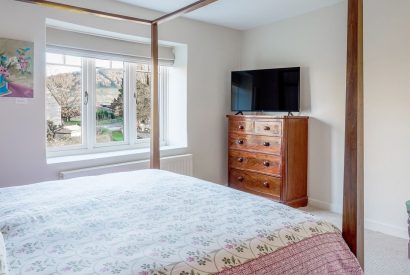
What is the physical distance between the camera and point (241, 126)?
4074 millimetres

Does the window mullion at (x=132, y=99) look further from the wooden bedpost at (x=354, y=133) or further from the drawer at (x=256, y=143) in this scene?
the wooden bedpost at (x=354, y=133)

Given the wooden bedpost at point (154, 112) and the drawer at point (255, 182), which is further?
the drawer at point (255, 182)

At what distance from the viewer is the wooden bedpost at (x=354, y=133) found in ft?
4.88

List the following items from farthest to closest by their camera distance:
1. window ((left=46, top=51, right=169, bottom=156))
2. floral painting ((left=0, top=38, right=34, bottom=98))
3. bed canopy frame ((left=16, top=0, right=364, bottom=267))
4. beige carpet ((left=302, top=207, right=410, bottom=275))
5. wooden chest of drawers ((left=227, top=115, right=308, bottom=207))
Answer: wooden chest of drawers ((left=227, top=115, right=308, bottom=207)) → window ((left=46, top=51, right=169, bottom=156)) → floral painting ((left=0, top=38, right=34, bottom=98)) → beige carpet ((left=302, top=207, right=410, bottom=275)) → bed canopy frame ((left=16, top=0, right=364, bottom=267))

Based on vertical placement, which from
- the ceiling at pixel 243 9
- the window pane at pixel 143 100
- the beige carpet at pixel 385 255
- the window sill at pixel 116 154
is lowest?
the beige carpet at pixel 385 255

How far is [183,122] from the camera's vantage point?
4.13 m

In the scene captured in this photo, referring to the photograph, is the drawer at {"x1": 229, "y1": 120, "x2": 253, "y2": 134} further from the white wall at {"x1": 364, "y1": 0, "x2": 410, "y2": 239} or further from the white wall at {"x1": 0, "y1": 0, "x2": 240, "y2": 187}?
the white wall at {"x1": 364, "y1": 0, "x2": 410, "y2": 239}

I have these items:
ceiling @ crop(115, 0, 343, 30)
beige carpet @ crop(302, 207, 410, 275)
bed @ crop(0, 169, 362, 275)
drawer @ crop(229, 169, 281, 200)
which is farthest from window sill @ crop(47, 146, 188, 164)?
beige carpet @ crop(302, 207, 410, 275)

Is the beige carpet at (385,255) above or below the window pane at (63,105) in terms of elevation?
A: below

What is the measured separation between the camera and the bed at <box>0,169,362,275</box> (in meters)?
1.07

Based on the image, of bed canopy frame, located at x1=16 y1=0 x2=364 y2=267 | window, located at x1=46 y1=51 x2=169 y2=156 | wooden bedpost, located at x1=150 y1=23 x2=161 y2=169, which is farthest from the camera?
window, located at x1=46 y1=51 x2=169 y2=156

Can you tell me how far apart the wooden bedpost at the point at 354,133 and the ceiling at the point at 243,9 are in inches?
83.5

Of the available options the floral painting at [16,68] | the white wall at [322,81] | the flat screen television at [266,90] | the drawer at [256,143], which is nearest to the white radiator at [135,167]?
the drawer at [256,143]

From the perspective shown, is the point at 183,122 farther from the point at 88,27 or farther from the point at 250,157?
the point at 88,27
